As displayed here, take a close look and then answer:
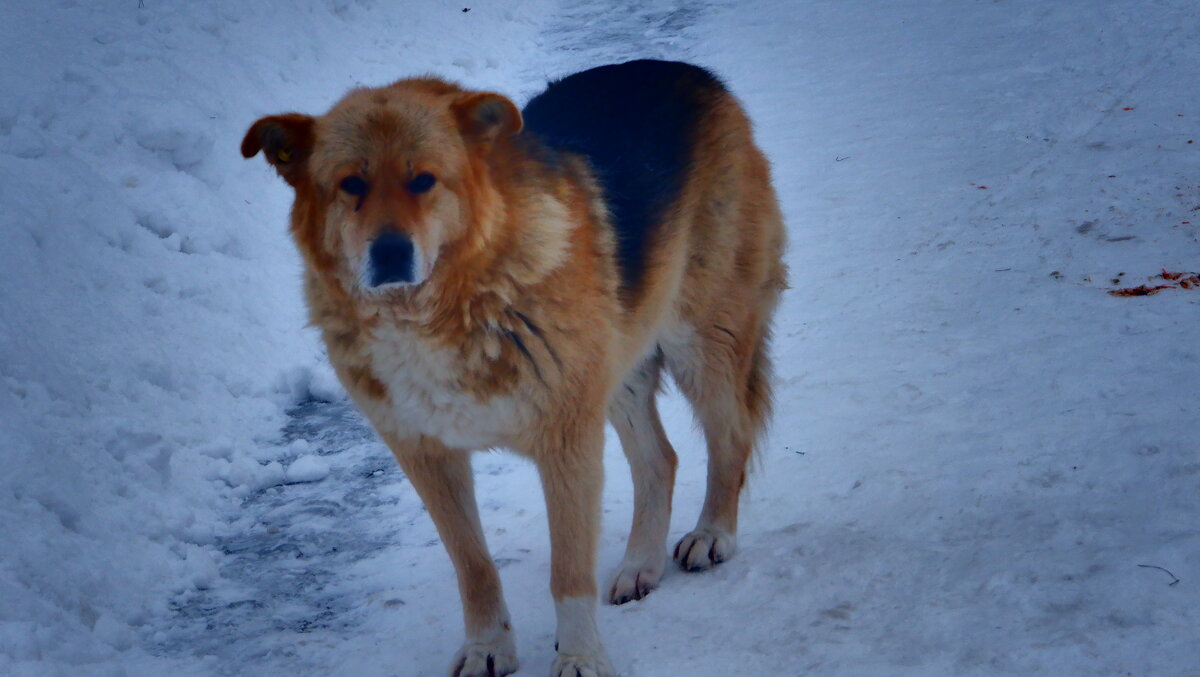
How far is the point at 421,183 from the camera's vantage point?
297 centimetres

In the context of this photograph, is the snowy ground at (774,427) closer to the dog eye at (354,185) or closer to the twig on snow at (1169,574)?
the twig on snow at (1169,574)

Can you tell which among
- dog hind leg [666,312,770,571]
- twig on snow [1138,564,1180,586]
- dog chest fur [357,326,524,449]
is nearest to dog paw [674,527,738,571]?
dog hind leg [666,312,770,571]

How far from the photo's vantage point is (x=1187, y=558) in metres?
2.94

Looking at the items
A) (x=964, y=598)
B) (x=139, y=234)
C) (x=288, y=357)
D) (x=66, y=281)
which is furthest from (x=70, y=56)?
(x=964, y=598)

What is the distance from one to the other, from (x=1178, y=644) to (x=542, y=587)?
2.11 m

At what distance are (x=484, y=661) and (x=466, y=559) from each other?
327 mm

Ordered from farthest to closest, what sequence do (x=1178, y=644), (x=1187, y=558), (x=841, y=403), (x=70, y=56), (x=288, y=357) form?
(x=70, y=56)
(x=288, y=357)
(x=841, y=403)
(x=1187, y=558)
(x=1178, y=644)

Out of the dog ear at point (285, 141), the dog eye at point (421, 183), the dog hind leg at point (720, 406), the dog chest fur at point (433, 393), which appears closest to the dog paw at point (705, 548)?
the dog hind leg at point (720, 406)

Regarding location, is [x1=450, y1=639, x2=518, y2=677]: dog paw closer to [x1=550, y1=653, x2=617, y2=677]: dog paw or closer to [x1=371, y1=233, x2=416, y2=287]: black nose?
[x1=550, y1=653, x2=617, y2=677]: dog paw

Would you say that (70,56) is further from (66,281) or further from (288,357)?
(288,357)

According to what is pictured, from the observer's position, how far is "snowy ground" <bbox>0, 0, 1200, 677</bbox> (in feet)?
10.6

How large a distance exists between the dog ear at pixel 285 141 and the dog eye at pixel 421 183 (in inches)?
14.0

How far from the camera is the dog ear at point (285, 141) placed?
3029 mm

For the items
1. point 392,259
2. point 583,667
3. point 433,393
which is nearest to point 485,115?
point 392,259
